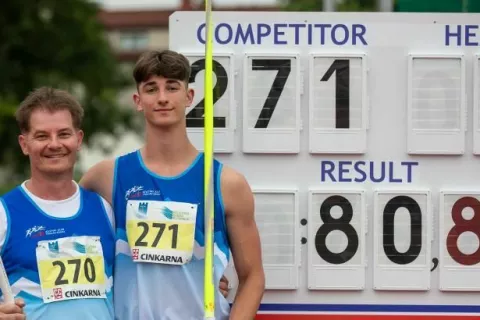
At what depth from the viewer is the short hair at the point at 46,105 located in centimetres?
435

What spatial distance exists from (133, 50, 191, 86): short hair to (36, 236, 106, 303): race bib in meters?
0.65

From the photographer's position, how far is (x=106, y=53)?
27844mm

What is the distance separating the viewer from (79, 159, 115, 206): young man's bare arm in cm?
456

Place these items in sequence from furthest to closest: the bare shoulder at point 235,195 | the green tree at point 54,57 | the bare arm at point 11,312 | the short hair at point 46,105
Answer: the green tree at point 54,57, the bare shoulder at point 235,195, the short hair at point 46,105, the bare arm at point 11,312

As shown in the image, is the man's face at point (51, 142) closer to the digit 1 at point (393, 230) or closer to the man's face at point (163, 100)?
the man's face at point (163, 100)

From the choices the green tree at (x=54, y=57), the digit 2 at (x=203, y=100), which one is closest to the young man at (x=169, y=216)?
the digit 2 at (x=203, y=100)

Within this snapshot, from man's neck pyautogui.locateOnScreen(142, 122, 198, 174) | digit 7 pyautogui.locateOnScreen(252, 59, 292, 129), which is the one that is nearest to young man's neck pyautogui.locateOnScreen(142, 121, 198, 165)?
man's neck pyautogui.locateOnScreen(142, 122, 198, 174)

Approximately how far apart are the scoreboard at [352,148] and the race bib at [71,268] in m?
0.83

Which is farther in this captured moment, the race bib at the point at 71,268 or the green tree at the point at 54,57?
the green tree at the point at 54,57

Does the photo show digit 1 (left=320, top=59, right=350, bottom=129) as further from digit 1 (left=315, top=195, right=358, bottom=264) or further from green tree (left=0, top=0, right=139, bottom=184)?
green tree (left=0, top=0, right=139, bottom=184)

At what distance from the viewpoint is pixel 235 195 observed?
450cm

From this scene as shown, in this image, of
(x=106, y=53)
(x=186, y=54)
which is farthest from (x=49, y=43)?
(x=186, y=54)

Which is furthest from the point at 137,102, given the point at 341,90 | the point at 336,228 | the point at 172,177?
the point at 336,228

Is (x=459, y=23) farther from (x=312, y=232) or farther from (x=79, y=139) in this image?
(x=79, y=139)
